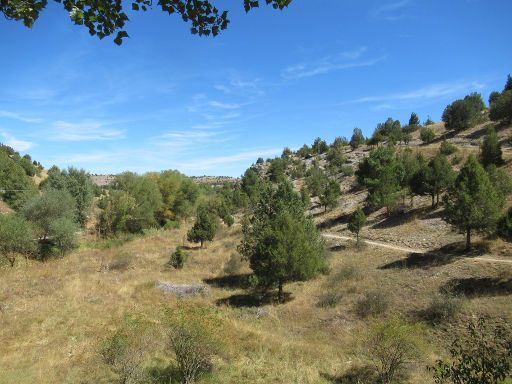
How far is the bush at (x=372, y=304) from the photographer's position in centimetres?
2509

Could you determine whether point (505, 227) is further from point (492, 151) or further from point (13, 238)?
point (13, 238)

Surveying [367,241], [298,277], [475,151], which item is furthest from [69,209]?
[475,151]

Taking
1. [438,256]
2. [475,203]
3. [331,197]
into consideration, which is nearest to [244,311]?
[438,256]

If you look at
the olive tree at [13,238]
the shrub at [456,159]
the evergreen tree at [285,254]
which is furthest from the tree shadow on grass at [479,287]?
the olive tree at [13,238]

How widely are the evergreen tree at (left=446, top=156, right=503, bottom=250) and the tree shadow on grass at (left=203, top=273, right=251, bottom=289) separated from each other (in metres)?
19.7

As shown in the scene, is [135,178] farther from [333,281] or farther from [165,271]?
[333,281]

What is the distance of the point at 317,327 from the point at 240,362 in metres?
7.90

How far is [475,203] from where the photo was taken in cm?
2803

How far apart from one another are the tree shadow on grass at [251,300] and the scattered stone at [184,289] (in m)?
2.33

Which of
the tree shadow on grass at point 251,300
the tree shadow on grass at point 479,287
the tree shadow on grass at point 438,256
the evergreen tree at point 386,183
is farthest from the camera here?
the evergreen tree at point 386,183

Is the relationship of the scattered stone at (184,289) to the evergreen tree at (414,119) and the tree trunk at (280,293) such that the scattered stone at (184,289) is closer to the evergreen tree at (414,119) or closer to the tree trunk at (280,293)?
the tree trunk at (280,293)

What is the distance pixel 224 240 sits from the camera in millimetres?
54656

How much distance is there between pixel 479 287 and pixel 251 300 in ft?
Answer: 57.1

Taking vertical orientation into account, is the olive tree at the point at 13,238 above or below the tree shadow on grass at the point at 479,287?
above
